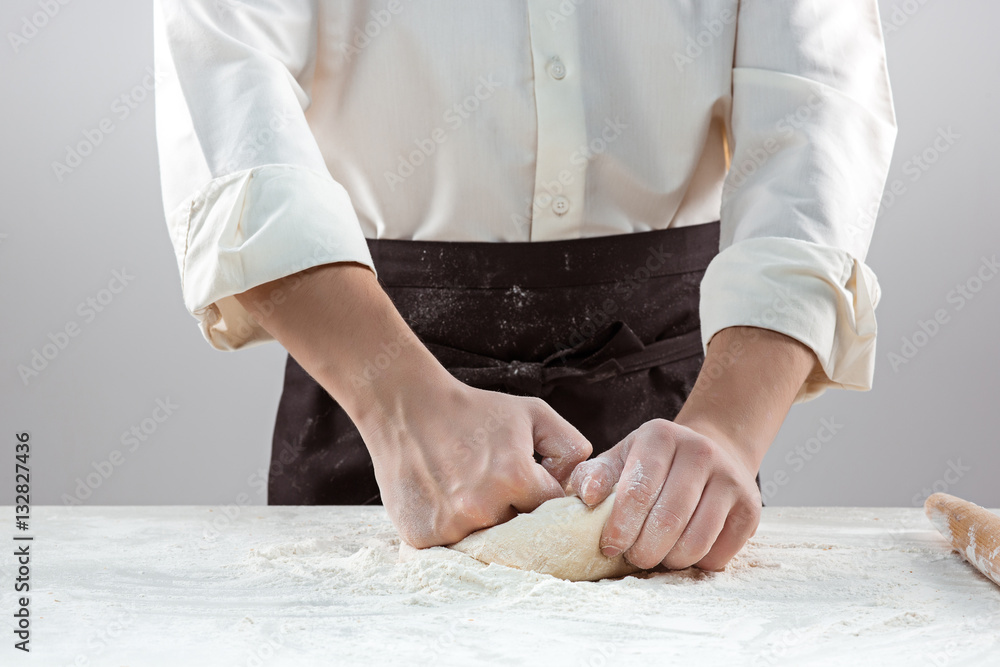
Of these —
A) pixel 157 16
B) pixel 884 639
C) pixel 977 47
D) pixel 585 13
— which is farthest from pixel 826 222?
pixel 977 47

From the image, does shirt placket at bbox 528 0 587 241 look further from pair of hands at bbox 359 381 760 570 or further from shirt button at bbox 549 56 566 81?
pair of hands at bbox 359 381 760 570

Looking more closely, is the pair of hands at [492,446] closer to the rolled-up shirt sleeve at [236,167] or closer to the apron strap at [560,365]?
the rolled-up shirt sleeve at [236,167]

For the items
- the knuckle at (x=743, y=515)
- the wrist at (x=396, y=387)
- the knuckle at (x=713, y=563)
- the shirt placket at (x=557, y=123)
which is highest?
the shirt placket at (x=557, y=123)

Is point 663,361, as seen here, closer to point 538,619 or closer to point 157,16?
point 538,619

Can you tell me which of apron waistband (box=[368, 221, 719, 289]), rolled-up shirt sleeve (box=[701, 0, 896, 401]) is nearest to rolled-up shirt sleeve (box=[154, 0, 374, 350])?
apron waistband (box=[368, 221, 719, 289])

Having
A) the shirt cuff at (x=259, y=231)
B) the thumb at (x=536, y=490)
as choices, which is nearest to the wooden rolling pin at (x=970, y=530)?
the thumb at (x=536, y=490)

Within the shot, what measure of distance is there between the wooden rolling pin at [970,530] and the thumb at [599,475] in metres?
0.36

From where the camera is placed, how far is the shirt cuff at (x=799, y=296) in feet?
3.29

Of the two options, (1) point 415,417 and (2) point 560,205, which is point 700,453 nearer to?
(1) point 415,417

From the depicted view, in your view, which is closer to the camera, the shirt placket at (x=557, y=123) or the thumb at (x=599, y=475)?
the thumb at (x=599, y=475)

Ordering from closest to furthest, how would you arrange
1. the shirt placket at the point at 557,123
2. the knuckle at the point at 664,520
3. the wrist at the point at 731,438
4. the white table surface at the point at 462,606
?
the white table surface at the point at 462,606 → the knuckle at the point at 664,520 → the wrist at the point at 731,438 → the shirt placket at the point at 557,123

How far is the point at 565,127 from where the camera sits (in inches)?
46.5

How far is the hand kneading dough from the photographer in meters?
0.82

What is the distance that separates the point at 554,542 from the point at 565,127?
61 cm
